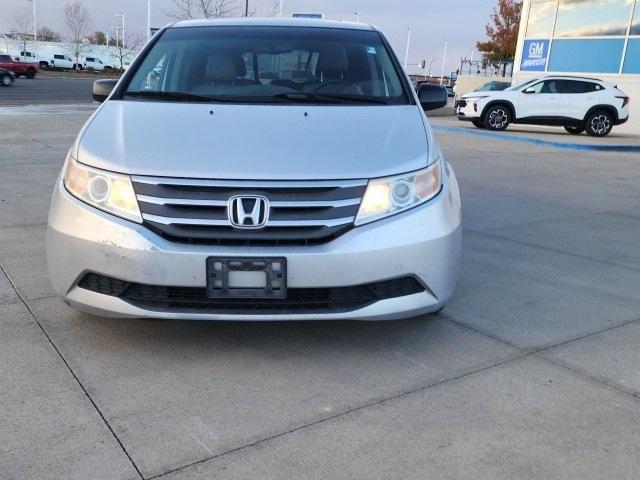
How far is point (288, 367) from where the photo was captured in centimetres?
305

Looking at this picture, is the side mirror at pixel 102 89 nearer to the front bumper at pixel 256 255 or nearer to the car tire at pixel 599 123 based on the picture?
the front bumper at pixel 256 255

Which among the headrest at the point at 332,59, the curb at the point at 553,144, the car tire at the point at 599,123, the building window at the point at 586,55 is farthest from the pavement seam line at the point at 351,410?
the building window at the point at 586,55

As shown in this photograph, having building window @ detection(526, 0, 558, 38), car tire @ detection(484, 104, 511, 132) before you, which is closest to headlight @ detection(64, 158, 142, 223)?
car tire @ detection(484, 104, 511, 132)

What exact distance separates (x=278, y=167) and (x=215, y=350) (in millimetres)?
990

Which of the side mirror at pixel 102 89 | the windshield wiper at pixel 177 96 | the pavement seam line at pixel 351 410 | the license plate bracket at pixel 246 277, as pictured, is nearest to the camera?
the pavement seam line at pixel 351 410

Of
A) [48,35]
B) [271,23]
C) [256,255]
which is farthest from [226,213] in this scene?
[48,35]

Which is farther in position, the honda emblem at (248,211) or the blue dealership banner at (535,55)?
the blue dealership banner at (535,55)

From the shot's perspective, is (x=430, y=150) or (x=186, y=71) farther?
(x=186, y=71)

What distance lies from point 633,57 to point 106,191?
68.2 ft

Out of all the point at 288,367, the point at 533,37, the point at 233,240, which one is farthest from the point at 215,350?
the point at 533,37

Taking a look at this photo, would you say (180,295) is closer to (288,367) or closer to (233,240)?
(233,240)

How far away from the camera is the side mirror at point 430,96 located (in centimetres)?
449

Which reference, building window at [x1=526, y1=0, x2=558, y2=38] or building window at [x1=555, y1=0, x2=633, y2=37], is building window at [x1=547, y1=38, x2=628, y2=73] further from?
building window at [x1=526, y1=0, x2=558, y2=38]

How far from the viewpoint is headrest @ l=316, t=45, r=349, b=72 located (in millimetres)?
4133
